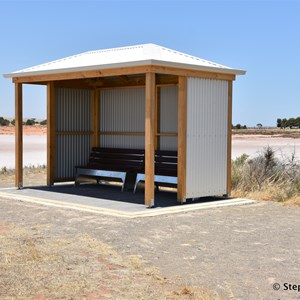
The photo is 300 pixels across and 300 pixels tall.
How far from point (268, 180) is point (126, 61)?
17.3ft

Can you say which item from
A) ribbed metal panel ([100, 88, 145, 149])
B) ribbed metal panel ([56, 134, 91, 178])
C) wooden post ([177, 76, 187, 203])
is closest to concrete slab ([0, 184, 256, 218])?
wooden post ([177, 76, 187, 203])

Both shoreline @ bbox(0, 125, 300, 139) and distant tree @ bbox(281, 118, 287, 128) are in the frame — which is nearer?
shoreline @ bbox(0, 125, 300, 139)

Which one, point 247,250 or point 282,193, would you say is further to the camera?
point 282,193

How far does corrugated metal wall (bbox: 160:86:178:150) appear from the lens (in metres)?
13.9

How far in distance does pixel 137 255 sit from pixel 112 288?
4.89 feet

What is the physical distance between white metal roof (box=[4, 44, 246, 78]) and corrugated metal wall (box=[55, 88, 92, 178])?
1278mm

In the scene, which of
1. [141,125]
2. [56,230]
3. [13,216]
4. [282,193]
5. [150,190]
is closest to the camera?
[56,230]

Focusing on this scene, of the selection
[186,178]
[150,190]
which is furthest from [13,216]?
[186,178]

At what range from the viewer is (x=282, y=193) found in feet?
44.0

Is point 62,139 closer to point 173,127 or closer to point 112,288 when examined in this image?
point 173,127

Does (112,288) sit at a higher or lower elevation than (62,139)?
lower

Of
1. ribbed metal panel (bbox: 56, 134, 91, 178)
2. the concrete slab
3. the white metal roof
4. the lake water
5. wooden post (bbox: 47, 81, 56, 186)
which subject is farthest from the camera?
the lake water

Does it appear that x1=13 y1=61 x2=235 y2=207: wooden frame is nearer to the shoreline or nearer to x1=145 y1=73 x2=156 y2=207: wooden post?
x1=145 y1=73 x2=156 y2=207: wooden post

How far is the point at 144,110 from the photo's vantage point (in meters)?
15.0
